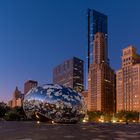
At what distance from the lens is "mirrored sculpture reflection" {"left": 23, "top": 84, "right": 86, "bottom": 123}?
169 ft

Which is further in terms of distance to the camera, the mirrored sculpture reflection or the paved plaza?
the mirrored sculpture reflection

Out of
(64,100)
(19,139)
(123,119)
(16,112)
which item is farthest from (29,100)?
(123,119)

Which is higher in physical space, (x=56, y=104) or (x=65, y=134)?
(x=56, y=104)

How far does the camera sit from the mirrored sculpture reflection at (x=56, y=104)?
51375 millimetres

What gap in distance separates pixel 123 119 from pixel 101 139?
173 metres

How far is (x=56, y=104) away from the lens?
51156 millimetres

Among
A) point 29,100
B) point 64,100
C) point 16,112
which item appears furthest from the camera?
point 16,112

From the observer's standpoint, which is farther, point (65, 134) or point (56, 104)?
point (56, 104)

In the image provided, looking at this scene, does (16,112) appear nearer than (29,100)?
No

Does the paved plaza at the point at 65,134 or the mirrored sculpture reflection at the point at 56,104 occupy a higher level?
the mirrored sculpture reflection at the point at 56,104

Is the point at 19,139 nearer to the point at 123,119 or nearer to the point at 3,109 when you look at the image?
the point at 3,109

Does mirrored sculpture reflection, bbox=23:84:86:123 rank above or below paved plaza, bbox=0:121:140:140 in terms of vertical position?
above

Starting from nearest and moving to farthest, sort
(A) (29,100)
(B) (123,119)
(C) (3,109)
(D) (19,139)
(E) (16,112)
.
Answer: (D) (19,139), (A) (29,100), (E) (16,112), (C) (3,109), (B) (123,119)

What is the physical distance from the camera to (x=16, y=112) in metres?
143
